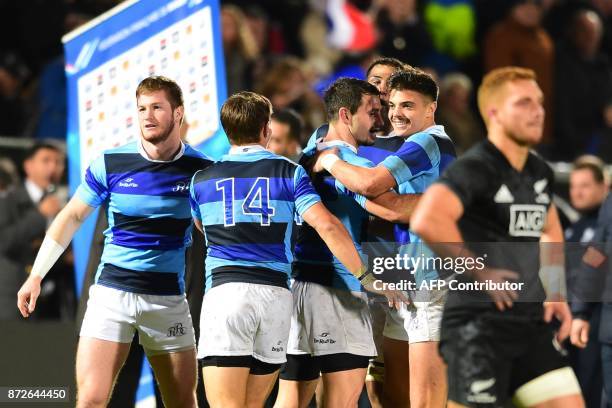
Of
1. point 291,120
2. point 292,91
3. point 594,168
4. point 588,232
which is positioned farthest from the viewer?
point 292,91

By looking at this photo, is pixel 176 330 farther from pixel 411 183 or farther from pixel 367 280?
pixel 411 183

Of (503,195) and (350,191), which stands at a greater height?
(350,191)

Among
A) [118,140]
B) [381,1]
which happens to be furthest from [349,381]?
[381,1]

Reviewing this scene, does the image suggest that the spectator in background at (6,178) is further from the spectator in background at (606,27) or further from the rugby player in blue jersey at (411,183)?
the spectator in background at (606,27)

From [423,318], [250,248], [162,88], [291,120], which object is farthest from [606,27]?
[250,248]

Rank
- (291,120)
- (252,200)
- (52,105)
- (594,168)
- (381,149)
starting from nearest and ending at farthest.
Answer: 1. (252,200)
2. (381,149)
3. (291,120)
4. (594,168)
5. (52,105)

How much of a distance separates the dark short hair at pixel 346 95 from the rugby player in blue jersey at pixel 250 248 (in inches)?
18.8

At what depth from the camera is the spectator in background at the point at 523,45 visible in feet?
43.1

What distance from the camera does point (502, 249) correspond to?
5.46 metres

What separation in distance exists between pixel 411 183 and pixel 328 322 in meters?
0.92

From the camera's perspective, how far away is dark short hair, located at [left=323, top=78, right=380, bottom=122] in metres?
6.61

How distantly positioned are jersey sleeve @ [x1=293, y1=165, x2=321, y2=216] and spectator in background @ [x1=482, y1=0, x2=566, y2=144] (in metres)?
7.36

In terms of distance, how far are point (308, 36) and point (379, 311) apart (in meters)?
6.90

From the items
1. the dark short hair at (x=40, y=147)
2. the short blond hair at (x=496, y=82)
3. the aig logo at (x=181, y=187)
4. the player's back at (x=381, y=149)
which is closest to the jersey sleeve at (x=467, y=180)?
the short blond hair at (x=496, y=82)
